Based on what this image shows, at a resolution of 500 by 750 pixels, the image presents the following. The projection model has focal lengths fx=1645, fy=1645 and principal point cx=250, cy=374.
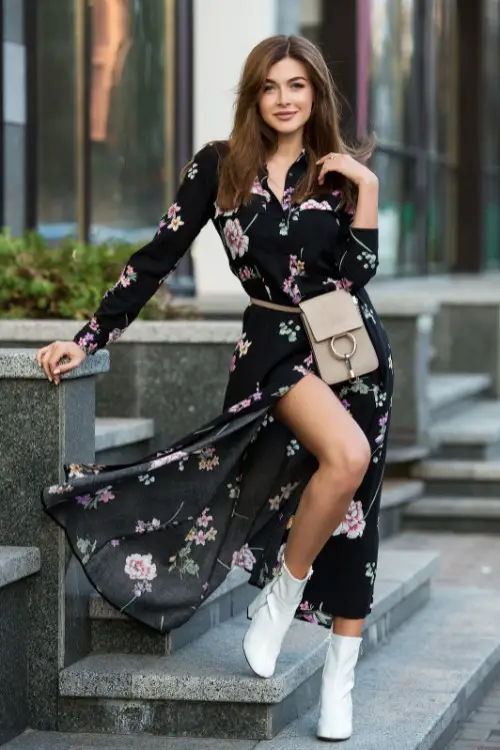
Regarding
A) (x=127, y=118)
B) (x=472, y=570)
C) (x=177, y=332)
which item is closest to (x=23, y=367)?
(x=177, y=332)

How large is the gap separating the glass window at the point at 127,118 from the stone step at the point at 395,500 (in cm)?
248

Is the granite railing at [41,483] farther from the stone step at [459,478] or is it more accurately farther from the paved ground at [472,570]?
the stone step at [459,478]

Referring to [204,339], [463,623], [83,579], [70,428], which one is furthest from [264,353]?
[463,623]

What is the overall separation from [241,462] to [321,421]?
0.50 metres

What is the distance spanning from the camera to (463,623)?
6.76 meters

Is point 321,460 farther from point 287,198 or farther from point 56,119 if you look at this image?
point 56,119

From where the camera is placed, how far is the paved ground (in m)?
5.57

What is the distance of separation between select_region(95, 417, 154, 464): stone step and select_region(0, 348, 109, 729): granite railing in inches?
33.2

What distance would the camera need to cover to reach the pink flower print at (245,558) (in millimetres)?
5086

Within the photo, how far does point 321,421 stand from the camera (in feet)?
15.3

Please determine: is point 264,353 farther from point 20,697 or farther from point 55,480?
point 20,697

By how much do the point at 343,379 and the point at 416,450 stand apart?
5.18 m

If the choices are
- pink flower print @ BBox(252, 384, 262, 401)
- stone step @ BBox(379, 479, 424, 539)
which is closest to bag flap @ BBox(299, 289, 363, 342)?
pink flower print @ BBox(252, 384, 262, 401)

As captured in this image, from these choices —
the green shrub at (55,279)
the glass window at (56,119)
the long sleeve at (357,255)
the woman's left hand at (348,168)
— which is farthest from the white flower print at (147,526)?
the glass window at (56,119)
